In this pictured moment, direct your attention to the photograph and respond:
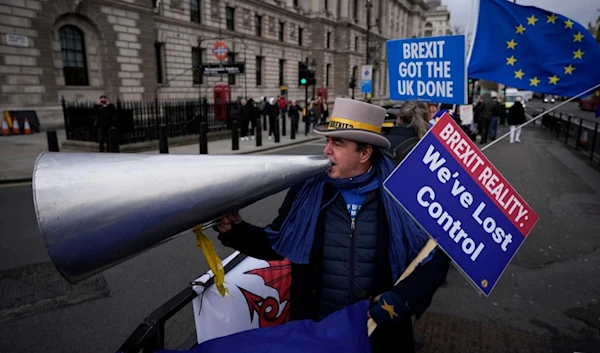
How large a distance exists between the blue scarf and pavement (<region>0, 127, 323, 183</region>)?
363 inches

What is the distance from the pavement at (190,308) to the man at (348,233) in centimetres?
166

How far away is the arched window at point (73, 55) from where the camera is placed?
65.2 feet

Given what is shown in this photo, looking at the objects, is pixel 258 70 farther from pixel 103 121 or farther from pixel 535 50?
pixel 535 50

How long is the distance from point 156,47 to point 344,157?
28159 millimetres

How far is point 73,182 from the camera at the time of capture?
3.22 ft

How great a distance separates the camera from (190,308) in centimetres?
384

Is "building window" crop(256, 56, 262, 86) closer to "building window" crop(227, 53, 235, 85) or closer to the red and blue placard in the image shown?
"building window" crop(227, 53, 235, 85)

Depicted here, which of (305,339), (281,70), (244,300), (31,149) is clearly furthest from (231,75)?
(305,339)

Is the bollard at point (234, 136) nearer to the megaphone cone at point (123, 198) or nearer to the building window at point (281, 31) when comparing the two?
the megaphone cone at point (123, 198)

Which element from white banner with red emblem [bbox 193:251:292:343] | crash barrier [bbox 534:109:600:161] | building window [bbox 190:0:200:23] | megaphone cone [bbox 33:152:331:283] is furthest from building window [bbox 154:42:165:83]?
megaphone cone [bbox 33:152:331:283]

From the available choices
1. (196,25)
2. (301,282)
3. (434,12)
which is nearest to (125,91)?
(196,25)

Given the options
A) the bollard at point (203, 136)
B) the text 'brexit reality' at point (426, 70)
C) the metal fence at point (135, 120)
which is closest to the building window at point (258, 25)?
the metal fence at point (135, 120)

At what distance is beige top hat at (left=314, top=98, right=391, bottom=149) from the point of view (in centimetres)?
186

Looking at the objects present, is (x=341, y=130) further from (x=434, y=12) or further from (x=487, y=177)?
(x=434, y=12)
